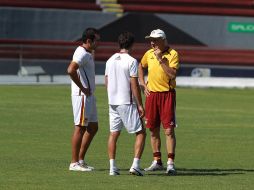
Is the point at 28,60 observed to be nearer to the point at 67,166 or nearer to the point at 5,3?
the point at 5,3

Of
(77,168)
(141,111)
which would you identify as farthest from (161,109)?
(77,168)

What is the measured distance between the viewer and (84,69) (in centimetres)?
1369

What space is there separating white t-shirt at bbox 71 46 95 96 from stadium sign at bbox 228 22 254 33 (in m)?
30.2

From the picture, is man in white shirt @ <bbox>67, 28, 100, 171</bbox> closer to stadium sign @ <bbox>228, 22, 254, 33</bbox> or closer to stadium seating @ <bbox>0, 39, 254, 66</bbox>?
stadium seating @ <bbox>0, 39, 254, 66</bbox>

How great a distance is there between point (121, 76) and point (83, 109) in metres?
0.83

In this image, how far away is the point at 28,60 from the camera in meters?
39.2

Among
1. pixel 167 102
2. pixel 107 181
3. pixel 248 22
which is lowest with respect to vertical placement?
pixel 107 181

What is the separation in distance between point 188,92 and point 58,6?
414 inches

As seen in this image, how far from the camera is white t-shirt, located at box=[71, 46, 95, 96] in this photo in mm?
13555

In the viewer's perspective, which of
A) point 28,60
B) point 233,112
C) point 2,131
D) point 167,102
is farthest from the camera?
point 28,60

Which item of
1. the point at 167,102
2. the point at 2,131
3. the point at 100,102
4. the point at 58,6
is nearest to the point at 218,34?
the point at 58,6

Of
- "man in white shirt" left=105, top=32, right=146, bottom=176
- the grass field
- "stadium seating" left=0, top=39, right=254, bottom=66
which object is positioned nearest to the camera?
the grass field

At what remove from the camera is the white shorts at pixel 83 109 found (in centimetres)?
1361

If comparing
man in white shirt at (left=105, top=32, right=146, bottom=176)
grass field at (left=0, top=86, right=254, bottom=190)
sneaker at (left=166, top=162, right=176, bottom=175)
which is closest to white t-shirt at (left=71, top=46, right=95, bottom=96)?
man in white shirt at (left=105, top=32, right=146, bottom=176)
